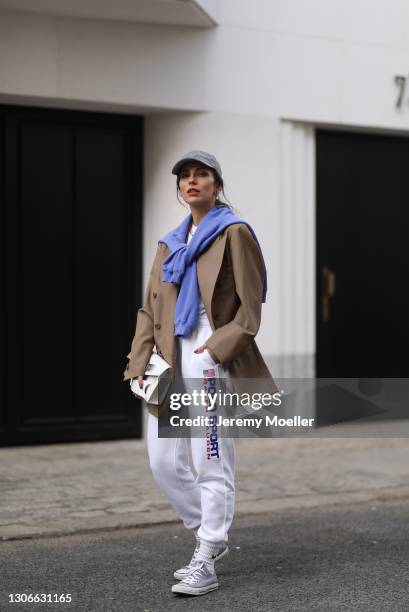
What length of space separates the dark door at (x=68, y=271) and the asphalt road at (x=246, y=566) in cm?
281

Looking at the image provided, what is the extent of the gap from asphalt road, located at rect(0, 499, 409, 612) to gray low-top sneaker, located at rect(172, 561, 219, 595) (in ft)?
0.12

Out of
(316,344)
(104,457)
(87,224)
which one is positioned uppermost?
(87,224)

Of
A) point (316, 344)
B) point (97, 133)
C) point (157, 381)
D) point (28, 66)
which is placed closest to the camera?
point (157, 381)

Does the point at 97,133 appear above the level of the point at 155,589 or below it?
above

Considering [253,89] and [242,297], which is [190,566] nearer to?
[242,297]

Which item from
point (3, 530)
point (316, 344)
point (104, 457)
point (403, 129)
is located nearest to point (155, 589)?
point (3, 530)

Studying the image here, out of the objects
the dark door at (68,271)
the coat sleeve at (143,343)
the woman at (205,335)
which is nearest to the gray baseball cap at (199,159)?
the woman at (205,335)

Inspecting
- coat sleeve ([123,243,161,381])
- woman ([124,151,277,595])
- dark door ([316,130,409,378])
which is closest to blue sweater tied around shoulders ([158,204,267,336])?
woman ([124,151,277,595])

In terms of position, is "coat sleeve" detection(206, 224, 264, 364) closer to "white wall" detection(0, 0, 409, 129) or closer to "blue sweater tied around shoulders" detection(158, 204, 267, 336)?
"blue sweater tied around shoulders" detection(158, 204, 267, 336)

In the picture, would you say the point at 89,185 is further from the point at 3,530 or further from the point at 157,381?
the point at 157,381

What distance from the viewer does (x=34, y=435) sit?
8.77m

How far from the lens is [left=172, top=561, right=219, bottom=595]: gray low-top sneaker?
183 inches

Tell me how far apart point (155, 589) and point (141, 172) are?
501 centimetres

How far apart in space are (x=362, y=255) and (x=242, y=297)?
5587 millimetres
